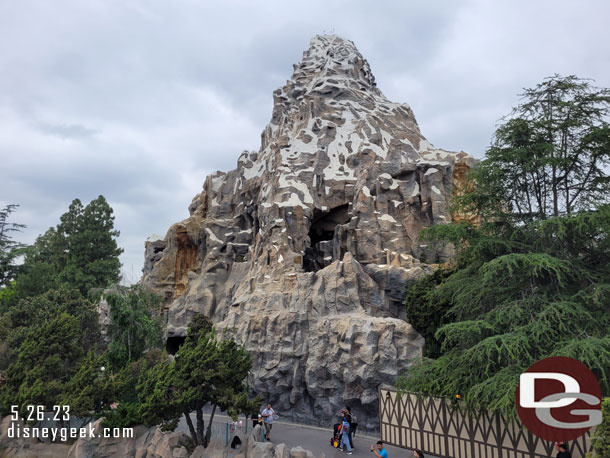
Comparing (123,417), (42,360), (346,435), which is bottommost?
(346,435)

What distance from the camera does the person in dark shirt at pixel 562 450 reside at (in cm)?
976

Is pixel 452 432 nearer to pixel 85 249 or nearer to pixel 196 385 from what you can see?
pixel 196 385

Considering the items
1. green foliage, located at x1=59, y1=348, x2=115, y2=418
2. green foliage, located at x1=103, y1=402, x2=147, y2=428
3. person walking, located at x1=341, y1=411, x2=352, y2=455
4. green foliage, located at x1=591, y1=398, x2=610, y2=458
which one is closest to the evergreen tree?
green foliage, located at x1=59, y1=348, x2=115, y2=418

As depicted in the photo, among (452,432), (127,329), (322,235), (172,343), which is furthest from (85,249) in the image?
(452,432)

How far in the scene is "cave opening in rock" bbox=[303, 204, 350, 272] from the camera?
96.4ft

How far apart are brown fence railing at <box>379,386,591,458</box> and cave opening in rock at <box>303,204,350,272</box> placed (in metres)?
14.1

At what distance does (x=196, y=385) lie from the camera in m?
15.9

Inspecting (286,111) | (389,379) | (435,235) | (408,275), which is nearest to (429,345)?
(389,379)

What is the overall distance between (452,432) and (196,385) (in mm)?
8383

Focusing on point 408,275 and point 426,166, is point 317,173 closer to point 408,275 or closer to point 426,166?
point 426,166

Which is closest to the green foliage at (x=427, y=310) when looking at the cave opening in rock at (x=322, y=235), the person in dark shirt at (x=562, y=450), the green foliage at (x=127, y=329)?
the person in dark shirt at (x=562, y=450)

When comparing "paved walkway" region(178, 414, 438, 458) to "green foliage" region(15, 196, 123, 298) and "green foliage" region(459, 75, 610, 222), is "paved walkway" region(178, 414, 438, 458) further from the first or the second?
"green foliage" region(15, 196, 123, 298)

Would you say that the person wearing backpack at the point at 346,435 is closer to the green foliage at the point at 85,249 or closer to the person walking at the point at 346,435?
the person walking at the point at 346,435

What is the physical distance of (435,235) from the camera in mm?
14375
